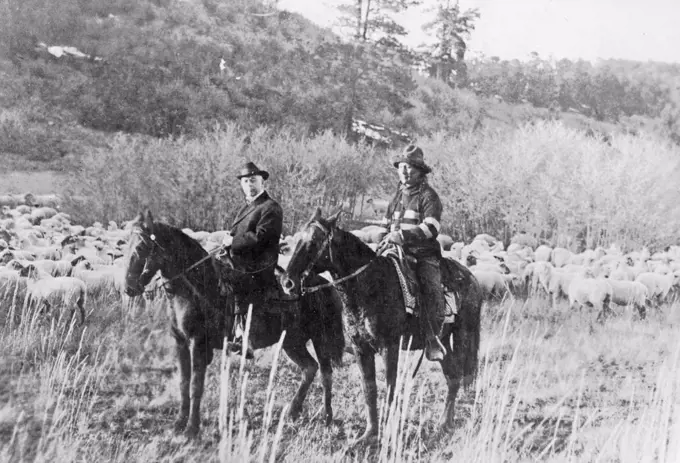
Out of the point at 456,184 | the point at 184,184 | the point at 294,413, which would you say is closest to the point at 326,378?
the point at 294,413

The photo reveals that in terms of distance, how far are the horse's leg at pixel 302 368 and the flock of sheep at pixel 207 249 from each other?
6.98ft

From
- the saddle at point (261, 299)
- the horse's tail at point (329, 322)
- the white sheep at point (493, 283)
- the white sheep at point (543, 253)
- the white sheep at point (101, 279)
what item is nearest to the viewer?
the saddle at point (261, 299)

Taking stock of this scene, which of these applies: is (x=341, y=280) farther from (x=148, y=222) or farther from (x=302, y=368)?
(x=148, y=222)

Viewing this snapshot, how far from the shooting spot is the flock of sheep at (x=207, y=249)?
22.0ft

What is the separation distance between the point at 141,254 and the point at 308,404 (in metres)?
2.15

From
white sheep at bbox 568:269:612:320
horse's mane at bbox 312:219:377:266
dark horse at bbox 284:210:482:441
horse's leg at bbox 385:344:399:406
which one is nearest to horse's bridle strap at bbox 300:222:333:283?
dark horse at bbox 284:210:482:441

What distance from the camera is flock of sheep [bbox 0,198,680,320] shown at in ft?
22.0

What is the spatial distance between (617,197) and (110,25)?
1461 cm

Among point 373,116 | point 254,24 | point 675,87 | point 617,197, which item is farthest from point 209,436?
point 254,24

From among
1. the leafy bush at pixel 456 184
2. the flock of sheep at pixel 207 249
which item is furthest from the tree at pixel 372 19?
the flock of sheep at pixel 207 249

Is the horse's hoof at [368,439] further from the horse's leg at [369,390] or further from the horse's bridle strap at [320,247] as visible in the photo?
the horse's bridle strap at [320,247]

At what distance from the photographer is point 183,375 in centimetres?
491

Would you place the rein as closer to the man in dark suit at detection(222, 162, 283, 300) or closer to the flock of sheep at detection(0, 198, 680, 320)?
the man in dark suit at detection(222, 162, 283, 300)

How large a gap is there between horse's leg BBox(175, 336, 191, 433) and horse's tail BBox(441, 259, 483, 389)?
2.68m
